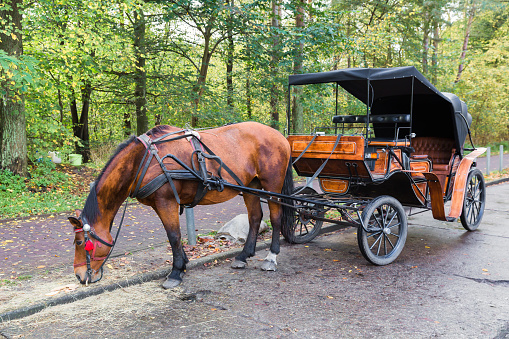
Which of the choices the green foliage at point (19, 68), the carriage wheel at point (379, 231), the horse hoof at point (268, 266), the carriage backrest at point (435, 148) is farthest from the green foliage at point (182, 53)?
the carriage wheel at point (379, 231)

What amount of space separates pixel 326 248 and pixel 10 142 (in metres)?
8.46

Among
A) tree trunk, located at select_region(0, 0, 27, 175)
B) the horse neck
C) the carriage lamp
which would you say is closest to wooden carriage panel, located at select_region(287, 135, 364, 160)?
the carriage lamp

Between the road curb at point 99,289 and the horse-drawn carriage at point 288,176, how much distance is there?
310mm

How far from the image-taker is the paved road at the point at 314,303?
11.3 ft

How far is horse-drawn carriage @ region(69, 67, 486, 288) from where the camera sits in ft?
14.2

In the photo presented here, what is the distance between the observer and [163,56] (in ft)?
47.0

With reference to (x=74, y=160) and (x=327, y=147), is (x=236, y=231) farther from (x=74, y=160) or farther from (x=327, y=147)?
(x=74, y=160)

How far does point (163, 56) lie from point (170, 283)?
11.4 metres

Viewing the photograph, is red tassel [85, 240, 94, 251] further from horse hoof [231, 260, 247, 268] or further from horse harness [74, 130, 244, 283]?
horse hoof [231, 260, 247, 268]

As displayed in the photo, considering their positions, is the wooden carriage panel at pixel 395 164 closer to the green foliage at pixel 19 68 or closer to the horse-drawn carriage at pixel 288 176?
the horse-drawn carriage at pixel 288 176

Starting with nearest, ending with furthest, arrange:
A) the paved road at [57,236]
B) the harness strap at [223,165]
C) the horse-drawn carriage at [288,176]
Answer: the horse-drawn carriage at [288,176]
the harness strap at [223,165]
the paved road at [57,236]

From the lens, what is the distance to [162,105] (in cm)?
1293

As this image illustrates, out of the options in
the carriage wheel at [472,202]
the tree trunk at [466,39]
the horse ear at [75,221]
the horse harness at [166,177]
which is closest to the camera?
the horse ear at [75,221]

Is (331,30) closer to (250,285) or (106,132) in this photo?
(250,285)
